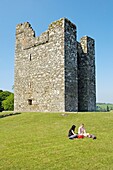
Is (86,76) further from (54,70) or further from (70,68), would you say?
(54,70)

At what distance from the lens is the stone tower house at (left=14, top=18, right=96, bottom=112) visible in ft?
62.8

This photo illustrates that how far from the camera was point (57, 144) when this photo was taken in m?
8.80

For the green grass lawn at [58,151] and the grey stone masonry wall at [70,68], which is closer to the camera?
the green grass lawn at [58,151]

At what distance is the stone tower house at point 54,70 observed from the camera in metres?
19.2

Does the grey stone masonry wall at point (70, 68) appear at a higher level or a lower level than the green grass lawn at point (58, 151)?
higher

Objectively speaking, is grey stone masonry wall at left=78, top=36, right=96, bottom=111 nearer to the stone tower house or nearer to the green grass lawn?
the stone tower house

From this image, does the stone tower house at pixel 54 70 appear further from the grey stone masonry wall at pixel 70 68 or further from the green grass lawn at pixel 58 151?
the green grass lawn at pixel 58 151

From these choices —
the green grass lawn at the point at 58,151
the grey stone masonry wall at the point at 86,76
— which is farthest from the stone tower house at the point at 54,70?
the green grass lawn at the point at 58,151

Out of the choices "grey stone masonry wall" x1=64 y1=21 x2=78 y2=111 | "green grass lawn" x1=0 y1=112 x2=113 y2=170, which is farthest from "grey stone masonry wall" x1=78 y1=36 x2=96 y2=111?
"green grass lawn" x1=0 y1=112 x2=113 y2=170

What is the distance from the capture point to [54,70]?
19.6m

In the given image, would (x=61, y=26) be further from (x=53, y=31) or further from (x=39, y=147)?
(x=39, y=147)

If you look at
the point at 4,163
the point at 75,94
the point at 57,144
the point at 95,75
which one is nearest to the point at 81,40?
the point at 95,75

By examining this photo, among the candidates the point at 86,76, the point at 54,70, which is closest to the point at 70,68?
the point at 54,70

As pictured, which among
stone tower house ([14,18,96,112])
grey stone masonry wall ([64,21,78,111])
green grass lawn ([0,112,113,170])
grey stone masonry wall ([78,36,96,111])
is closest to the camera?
green grass lawn ([0,112,113,170])
